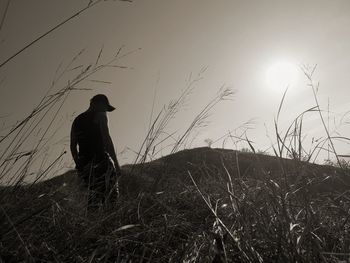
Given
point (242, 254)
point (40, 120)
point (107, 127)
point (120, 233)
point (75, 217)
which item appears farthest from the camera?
point (107, 127)

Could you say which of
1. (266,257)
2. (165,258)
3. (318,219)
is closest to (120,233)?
(165,258)

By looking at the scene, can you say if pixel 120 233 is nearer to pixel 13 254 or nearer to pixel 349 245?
pixel 13 254

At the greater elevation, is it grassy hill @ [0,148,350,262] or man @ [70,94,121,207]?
man @ [70,94,121,207]

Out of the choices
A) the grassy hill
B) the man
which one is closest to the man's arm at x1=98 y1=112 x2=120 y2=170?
the man

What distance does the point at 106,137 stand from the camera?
4.24 metres

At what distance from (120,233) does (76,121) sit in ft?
10.4

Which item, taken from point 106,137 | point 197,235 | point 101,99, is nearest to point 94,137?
point 106,137

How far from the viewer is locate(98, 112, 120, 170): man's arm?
4.12 m

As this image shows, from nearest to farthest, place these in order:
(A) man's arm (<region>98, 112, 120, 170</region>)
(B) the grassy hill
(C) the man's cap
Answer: (B) the grassy hill
(A) man's arm (<region>98, 112, 120, 170</region>)
(C) the man's cap

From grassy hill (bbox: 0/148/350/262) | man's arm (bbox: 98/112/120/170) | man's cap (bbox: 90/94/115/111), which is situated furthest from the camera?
man's cap (bbox: 90/94/115/111)

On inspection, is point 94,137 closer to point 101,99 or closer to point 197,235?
point 101,99

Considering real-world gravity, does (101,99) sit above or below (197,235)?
above

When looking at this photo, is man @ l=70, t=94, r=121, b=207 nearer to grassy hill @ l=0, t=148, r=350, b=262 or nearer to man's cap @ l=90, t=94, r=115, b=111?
man's cap @ l=90, t=94, r=115, b=111

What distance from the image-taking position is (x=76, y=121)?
14.7 feet
